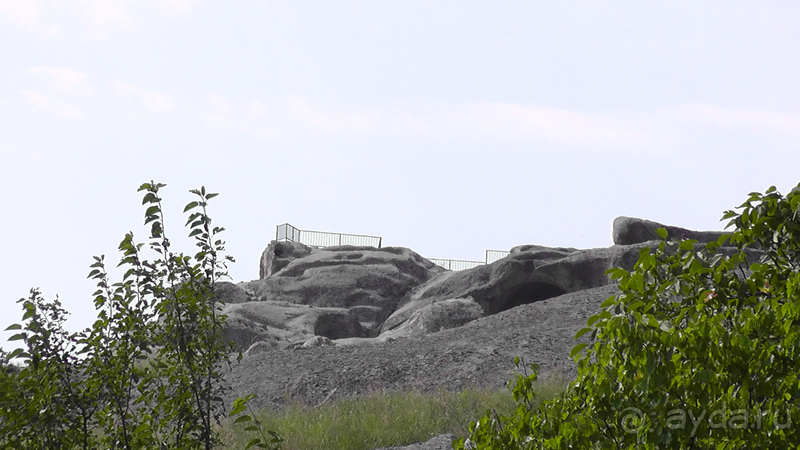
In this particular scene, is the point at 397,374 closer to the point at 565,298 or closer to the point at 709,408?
the point at 565,298

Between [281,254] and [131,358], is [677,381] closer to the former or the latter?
[131,358]

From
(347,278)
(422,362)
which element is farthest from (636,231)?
(422,362)

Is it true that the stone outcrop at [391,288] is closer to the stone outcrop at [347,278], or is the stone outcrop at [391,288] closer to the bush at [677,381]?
the stone outcrop at [347,278]

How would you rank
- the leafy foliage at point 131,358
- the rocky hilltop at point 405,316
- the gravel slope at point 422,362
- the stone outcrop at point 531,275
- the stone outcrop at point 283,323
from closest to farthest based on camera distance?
the leafy foliage at point 131,358 → the gravel slope at point 422,362 → the rocky hilltop at point 405,316 → the stone outcrop at point 283,323 → the stone outcrop at point 531,275

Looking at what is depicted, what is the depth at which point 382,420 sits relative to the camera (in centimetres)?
750

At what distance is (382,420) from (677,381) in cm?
549

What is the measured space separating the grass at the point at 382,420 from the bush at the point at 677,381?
156 inches

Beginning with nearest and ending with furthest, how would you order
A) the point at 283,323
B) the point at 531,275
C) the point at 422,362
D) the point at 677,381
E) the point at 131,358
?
the point at 677,381, the point at 131,358, the point at 422,362, the point at 283,323, the point at 531,275

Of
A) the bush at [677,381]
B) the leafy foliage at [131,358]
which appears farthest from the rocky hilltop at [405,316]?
the bush at [677,381]

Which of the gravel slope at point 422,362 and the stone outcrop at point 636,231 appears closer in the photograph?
the gravel slope at point 422,362

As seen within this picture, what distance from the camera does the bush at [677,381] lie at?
2.22m

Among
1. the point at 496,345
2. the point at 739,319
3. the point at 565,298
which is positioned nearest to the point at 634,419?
the point at 739,319

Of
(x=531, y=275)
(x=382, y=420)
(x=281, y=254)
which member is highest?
(x=281, y=254)

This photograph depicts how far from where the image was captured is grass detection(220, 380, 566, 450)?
274 inches
